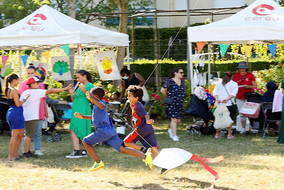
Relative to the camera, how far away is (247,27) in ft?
33.1

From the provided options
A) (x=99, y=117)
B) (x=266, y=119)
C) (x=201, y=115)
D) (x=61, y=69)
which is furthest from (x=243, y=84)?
(x=99, y=117)

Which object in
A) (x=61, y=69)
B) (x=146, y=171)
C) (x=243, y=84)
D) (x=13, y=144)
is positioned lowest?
(x=146, y=171)

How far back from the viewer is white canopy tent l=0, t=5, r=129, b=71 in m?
10.2

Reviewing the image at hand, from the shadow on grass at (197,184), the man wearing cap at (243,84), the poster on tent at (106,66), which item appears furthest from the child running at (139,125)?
the poster on tent at (106,66)

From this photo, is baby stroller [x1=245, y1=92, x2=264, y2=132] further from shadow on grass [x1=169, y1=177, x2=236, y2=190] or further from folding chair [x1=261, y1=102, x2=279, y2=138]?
shadow on grass [x1=169, y1=177, x2=236, y2=190]

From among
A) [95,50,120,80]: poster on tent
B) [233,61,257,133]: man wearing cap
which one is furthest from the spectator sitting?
[95,50,120,80]: poster on tent

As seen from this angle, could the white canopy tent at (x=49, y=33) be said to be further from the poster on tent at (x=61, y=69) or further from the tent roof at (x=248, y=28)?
the tent roof at (x=248, y=28)

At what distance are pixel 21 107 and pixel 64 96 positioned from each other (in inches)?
175

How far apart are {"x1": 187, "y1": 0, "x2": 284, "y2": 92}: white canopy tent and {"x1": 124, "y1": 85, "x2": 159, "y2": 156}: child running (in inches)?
157

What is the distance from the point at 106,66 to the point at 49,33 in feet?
10.0

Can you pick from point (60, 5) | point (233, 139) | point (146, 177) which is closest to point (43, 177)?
point (146, 177)

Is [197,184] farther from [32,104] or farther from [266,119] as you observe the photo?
[266,119]

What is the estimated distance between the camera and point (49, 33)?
10328 millimetres

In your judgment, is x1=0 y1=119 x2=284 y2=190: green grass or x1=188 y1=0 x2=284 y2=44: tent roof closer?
x1=0 y1=119 x2=284 y2=190: green grass
